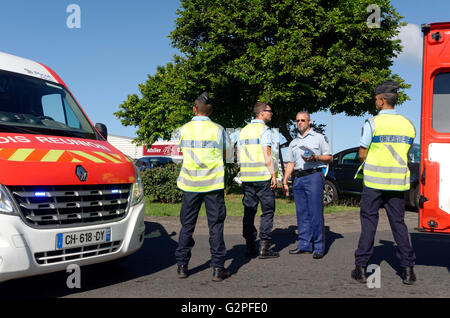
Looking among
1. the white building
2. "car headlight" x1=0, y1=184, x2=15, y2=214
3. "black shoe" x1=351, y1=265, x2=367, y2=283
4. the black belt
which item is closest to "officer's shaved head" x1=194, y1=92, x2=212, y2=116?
the black belt

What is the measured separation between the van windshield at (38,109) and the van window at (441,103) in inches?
152

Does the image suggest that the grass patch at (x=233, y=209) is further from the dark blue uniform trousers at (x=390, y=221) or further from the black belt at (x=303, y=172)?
the dark blue uniform trousers at (x=390, y=221)

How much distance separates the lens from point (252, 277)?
4.96 m

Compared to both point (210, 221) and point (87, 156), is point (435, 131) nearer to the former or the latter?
point (210, 221)

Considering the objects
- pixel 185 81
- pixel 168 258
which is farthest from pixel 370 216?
pixel 185 81

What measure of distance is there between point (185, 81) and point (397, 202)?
12993mm

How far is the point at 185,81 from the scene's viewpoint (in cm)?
1677

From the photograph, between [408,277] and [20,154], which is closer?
[20,154]

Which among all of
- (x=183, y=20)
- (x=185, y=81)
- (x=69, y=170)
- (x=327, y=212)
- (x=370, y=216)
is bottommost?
(x=327, y=212)

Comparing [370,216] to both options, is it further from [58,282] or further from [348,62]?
[348,62]

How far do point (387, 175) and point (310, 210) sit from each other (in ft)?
5.87

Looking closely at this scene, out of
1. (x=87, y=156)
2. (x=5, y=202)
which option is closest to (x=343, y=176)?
(x=87, y=156)

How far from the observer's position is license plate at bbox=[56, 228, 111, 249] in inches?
153

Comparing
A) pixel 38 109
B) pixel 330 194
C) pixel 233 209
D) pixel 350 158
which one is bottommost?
pixel 233 209
